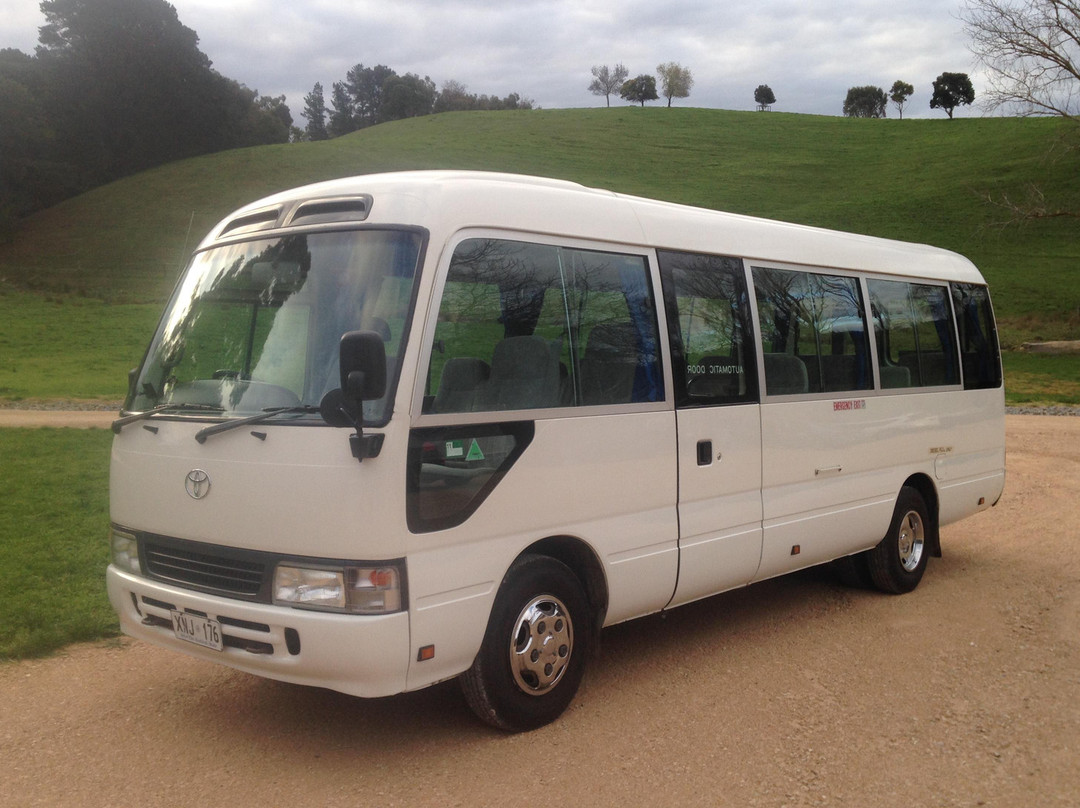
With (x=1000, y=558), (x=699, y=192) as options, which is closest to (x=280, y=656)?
(x=1000, y=558)

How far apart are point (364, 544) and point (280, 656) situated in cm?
66

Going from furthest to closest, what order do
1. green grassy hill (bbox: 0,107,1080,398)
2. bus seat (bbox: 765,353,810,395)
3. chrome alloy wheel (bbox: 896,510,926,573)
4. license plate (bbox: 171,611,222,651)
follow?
green grassy hill (bbox: 0,107,1080,398)
chrome alloy wheel (bbox: 896,510,926,573)
bus seat (bbox: 765,353,810,395)
license plate (bbox: 171,611,222,651)

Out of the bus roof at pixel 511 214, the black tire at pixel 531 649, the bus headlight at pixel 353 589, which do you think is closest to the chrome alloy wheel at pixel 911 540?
the bus roof at pixel 511 214

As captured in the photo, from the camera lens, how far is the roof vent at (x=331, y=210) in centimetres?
497

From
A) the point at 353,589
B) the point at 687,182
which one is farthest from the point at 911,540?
the point at 687,182

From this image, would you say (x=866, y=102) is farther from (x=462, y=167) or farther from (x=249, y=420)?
(x=249, y=420)

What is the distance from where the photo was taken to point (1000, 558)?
31.2 feet

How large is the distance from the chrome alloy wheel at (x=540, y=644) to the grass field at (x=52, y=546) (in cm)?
333

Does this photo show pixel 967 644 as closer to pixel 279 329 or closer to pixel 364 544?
pixel 364 544

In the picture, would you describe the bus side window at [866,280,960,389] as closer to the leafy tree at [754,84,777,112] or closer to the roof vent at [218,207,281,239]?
the roof vent at [218,207,281,239]

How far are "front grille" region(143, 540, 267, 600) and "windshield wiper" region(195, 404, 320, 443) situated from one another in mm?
545

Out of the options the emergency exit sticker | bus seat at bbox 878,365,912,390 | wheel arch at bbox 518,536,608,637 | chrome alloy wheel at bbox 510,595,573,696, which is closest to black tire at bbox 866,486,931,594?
bus seat at bbox 878,365,912,390

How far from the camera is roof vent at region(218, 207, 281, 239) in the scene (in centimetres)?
534

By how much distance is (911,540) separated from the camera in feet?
27.5
